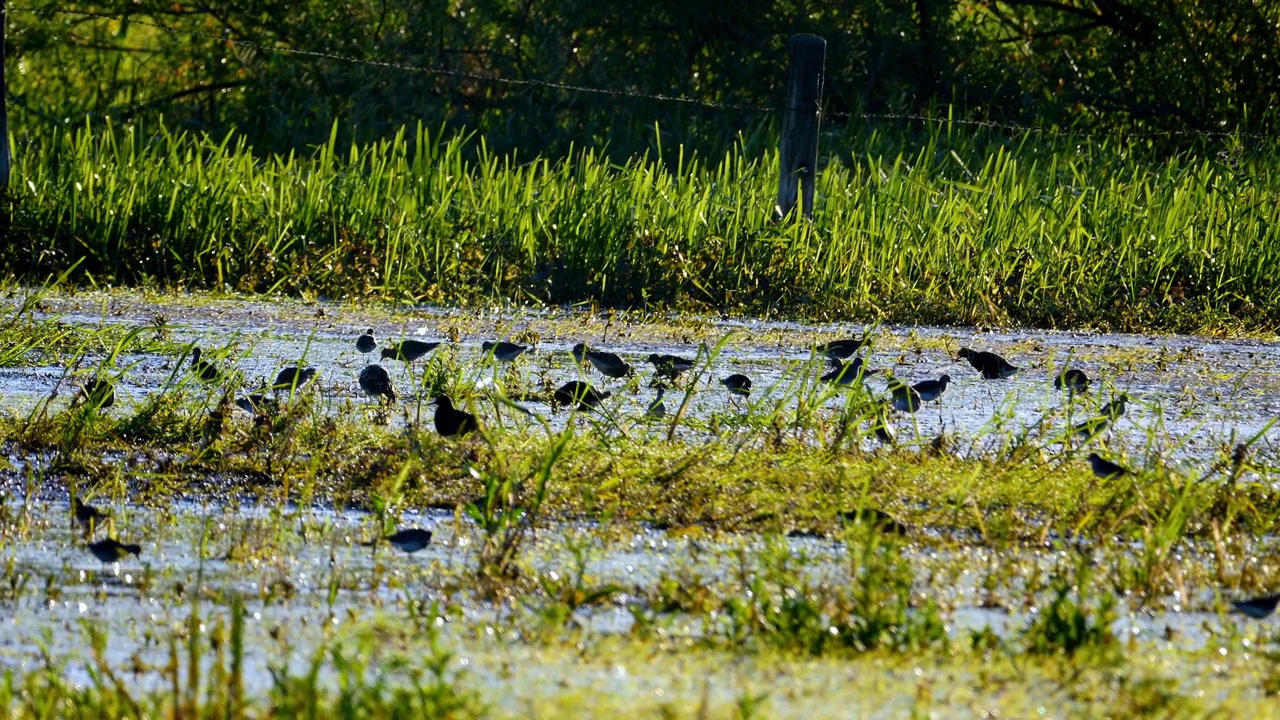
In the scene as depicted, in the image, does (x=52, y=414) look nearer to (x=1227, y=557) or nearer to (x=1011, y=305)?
(x=1227, y=557)

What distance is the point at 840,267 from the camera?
22.6 ft

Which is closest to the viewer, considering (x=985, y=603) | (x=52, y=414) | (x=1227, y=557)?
(x=985, y=603)

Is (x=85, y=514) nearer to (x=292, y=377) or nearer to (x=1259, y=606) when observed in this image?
(x=292, y=377)

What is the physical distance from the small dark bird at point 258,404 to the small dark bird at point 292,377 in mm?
72

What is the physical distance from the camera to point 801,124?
24.2 feet

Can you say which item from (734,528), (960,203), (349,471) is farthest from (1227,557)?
(960,203)

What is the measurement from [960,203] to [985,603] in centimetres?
472

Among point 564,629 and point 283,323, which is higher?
point 564,629

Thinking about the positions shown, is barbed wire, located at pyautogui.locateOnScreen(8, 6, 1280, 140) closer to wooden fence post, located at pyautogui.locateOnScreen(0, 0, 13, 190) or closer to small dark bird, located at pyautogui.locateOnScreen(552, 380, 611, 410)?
wooden fence post, located at pyautogui.locateOnScreen(0, 0, 13, 190)

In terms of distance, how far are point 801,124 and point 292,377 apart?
347 cm

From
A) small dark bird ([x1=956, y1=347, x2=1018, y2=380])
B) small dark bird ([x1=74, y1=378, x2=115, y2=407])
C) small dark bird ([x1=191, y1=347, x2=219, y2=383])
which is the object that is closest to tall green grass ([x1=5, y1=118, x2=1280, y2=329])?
small dark bird ([x1=956, y1=347, x2=1018, y2=380])

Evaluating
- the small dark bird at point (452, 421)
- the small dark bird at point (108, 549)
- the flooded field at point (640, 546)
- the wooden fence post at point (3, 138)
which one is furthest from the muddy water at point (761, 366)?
the small dark bird at point (108, 549)

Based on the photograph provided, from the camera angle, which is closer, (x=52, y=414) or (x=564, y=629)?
(x=564, y=629)

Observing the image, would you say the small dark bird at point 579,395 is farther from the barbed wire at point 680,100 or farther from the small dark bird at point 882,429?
the barbed wire at point 680,100
